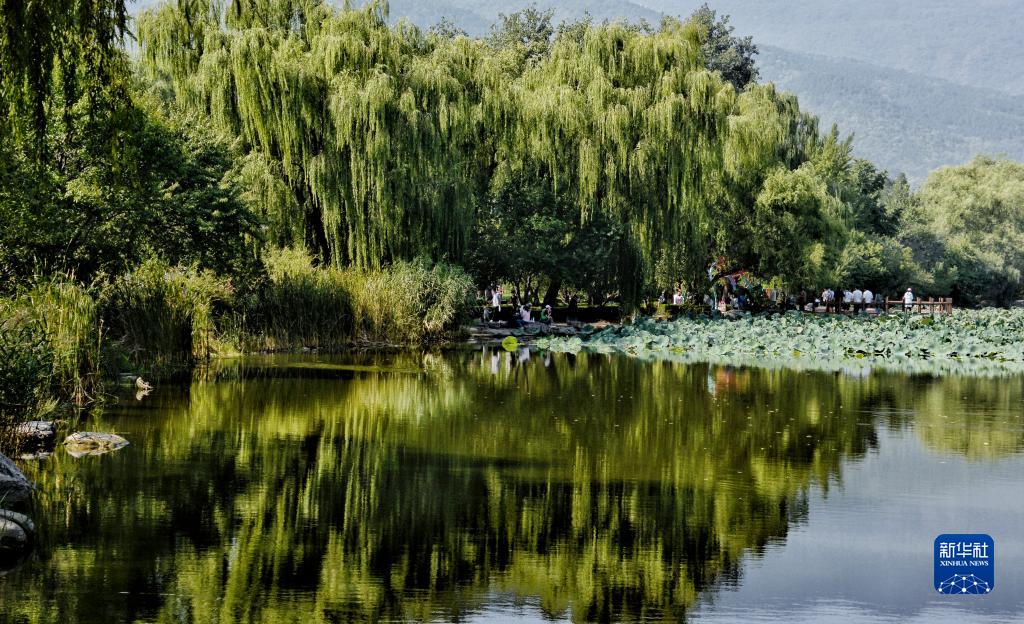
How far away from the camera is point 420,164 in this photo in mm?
26391

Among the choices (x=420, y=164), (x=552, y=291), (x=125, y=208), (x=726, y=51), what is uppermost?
(x=726, y=51)

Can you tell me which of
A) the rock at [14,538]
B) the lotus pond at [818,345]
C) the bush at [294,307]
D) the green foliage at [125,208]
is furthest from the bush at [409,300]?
the rock at [14,538]

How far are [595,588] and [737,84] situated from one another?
51.8 metres

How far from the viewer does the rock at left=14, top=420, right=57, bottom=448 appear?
1145 centimetres

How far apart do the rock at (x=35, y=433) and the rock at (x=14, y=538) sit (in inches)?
146

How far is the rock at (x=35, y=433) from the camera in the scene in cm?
1145

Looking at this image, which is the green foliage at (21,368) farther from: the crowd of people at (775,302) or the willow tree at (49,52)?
the crowd of people at (775,302)

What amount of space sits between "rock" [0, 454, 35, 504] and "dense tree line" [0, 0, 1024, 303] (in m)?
6.65

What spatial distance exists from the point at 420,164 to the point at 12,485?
18.0 m

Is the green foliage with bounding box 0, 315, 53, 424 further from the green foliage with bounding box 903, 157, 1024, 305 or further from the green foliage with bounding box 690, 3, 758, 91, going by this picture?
the green foliage with bounding box 903, 157, 1024, 305

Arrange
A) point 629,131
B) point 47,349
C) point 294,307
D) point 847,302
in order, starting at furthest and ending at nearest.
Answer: point 847,302
point 629,131
point 294,307
point 47,349

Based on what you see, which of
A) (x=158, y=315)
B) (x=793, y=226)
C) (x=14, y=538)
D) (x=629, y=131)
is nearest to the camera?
(x=14, y=538)

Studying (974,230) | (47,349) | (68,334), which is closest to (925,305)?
(974,230)

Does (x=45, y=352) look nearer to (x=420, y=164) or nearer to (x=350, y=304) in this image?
(x=350, y=304)
